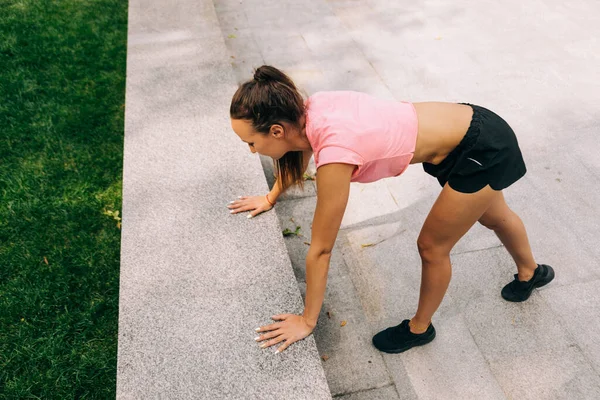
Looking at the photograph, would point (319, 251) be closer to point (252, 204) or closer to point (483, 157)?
point (483, 157)

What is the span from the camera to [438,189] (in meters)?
3.62

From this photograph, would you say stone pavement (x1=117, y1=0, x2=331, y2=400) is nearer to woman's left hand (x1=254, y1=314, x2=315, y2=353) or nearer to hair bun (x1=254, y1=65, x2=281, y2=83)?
woman's left hand (x1=254, y1=314, x2=315, y2=353)

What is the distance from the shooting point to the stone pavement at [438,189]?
2.64m

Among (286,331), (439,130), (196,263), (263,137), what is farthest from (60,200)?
(439,130)

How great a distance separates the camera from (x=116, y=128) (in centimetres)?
411

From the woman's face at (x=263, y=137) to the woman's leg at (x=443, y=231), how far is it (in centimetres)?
68

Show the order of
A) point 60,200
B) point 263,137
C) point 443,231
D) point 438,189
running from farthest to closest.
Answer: point 438,189 < point 60,200 < point 443,231 < point 263,137

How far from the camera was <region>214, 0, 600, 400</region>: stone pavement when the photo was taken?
8.68 feet

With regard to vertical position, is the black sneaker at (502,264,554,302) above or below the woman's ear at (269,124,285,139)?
below

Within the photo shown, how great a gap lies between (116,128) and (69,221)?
1059 mm

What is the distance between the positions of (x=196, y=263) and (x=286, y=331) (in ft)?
2.18

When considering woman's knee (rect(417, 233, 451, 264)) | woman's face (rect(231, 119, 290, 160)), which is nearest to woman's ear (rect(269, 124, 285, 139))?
woman's face (rect(231, 119, 290, 160))

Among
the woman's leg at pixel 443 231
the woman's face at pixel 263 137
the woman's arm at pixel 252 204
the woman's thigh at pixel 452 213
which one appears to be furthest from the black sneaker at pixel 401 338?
the woman's face at pixel 263 137

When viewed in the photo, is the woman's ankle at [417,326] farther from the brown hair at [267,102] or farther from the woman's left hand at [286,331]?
the brown hair at [267,102]
